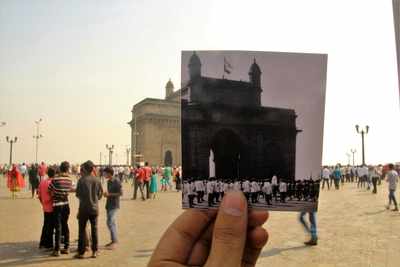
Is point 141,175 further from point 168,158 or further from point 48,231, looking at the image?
point 168,158

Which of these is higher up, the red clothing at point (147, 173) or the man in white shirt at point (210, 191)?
the man in white shirt at point (210, 191)

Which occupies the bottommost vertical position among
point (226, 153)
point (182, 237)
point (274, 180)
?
point (182, 237)

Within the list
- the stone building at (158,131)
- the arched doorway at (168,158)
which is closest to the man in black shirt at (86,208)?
the stone building at (158,131)

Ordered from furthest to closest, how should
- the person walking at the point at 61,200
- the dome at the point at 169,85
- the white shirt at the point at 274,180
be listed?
the dome at the point at 169,85 < the person walking at the point at 61,200 < the white shirt at the point at 274,180

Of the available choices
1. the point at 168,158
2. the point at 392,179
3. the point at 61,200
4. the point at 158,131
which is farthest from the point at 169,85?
the point at 61,200

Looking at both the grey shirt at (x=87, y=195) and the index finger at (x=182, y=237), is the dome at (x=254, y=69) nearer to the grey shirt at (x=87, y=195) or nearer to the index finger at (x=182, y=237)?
the index finger at (x=182, y=237)

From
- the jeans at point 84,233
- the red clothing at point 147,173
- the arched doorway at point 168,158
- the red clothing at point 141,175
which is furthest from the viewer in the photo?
the arched doorway at point 168,158

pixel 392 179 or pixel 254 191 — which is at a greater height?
pixel 254 191
